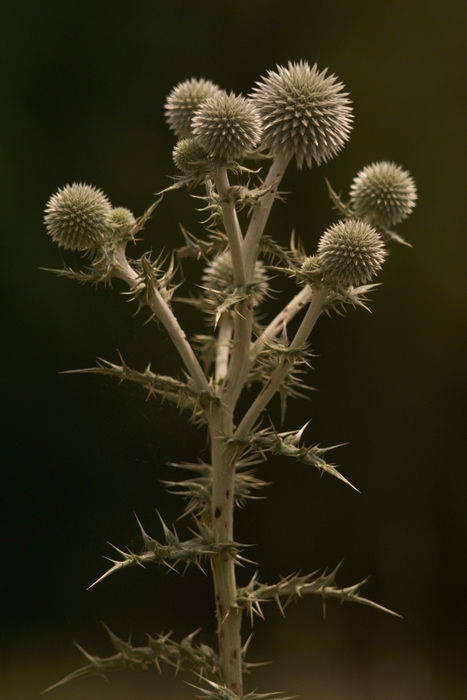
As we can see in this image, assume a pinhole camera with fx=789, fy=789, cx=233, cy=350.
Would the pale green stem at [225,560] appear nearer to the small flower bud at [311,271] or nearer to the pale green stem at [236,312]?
the pale green stem at [236,312]

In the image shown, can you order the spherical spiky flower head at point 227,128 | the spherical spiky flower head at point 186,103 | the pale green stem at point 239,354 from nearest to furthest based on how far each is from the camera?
1. the spherical spiky flower head at point 227,128
2. the pale green stem at point 239,354
3. the spherical spiky flower head at point 186,103

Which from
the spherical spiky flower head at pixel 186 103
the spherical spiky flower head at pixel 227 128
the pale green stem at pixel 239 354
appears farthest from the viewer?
the spherical spiky flower head at pixel 186 103

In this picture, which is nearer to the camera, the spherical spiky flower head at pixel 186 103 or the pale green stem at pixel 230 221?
the pale green stem at pixel 230 221

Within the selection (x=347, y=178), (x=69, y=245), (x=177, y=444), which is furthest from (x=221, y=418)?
(x=347, y=178)

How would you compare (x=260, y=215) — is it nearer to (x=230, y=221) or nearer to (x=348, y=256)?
(x=230, y=221)

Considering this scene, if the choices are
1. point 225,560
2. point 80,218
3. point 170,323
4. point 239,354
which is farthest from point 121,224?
point 225,560

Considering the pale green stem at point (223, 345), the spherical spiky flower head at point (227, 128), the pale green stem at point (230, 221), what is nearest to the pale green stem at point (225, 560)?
the pale green stem at point (223, 345)
